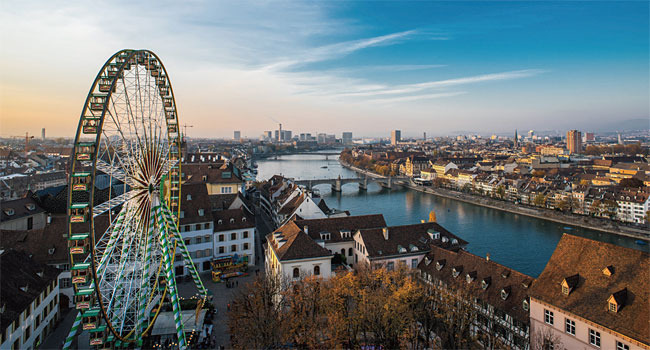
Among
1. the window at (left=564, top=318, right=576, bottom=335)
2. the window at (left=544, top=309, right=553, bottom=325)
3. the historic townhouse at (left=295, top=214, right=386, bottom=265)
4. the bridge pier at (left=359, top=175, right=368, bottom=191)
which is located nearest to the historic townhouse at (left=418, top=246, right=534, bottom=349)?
the window at (left=544, top=309, right=553, bottom=325)

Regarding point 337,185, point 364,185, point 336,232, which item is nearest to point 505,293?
point 336,232

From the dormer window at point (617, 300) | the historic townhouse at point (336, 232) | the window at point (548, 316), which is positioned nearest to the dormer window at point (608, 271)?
the dormer window at point (617, 300)

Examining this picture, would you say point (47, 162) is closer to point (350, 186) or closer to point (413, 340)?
point (350, 186)

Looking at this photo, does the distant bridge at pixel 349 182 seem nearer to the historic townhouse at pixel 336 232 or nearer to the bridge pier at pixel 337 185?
the bridge pier at pixel 337 185

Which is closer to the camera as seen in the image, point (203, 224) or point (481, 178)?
point (203, 224)

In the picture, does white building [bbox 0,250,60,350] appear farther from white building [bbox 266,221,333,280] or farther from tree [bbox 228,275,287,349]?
white building [bbox 266,221,333,280]

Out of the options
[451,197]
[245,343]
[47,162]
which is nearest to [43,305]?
[245,343]
